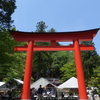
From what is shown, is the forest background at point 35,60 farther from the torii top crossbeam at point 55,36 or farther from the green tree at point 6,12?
the torii top crossbeam at point 55,36

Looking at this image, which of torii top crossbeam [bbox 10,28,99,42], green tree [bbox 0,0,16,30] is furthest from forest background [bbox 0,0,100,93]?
torii top crossbeam [bbox 10,28,99,42]

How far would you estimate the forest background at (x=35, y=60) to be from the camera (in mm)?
10078

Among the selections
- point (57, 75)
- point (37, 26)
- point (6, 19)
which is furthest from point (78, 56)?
point (57, 75)

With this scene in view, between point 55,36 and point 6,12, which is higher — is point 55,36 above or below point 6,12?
below

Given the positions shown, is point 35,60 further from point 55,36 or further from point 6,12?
point 55,36

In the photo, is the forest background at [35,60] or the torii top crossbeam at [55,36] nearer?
the torii top crossbeam at [55,36]

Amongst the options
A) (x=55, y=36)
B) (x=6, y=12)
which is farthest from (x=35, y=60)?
(x=55, y=36)

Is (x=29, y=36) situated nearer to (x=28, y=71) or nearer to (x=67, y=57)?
(x=28, y=71)

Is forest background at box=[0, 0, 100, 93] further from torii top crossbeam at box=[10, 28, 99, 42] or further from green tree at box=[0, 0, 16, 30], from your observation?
torii top crossbeam at box=[10, 28, 99, 42]

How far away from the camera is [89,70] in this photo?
29.1 meters

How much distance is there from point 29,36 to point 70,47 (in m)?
3.20

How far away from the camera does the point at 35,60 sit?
30750 mm

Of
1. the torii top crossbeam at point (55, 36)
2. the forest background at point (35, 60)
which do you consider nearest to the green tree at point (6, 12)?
the forest background at point (35, 60)

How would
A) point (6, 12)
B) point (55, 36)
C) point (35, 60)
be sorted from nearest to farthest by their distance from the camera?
point (55, 36) → point (6, 12) → point (35, 60)
